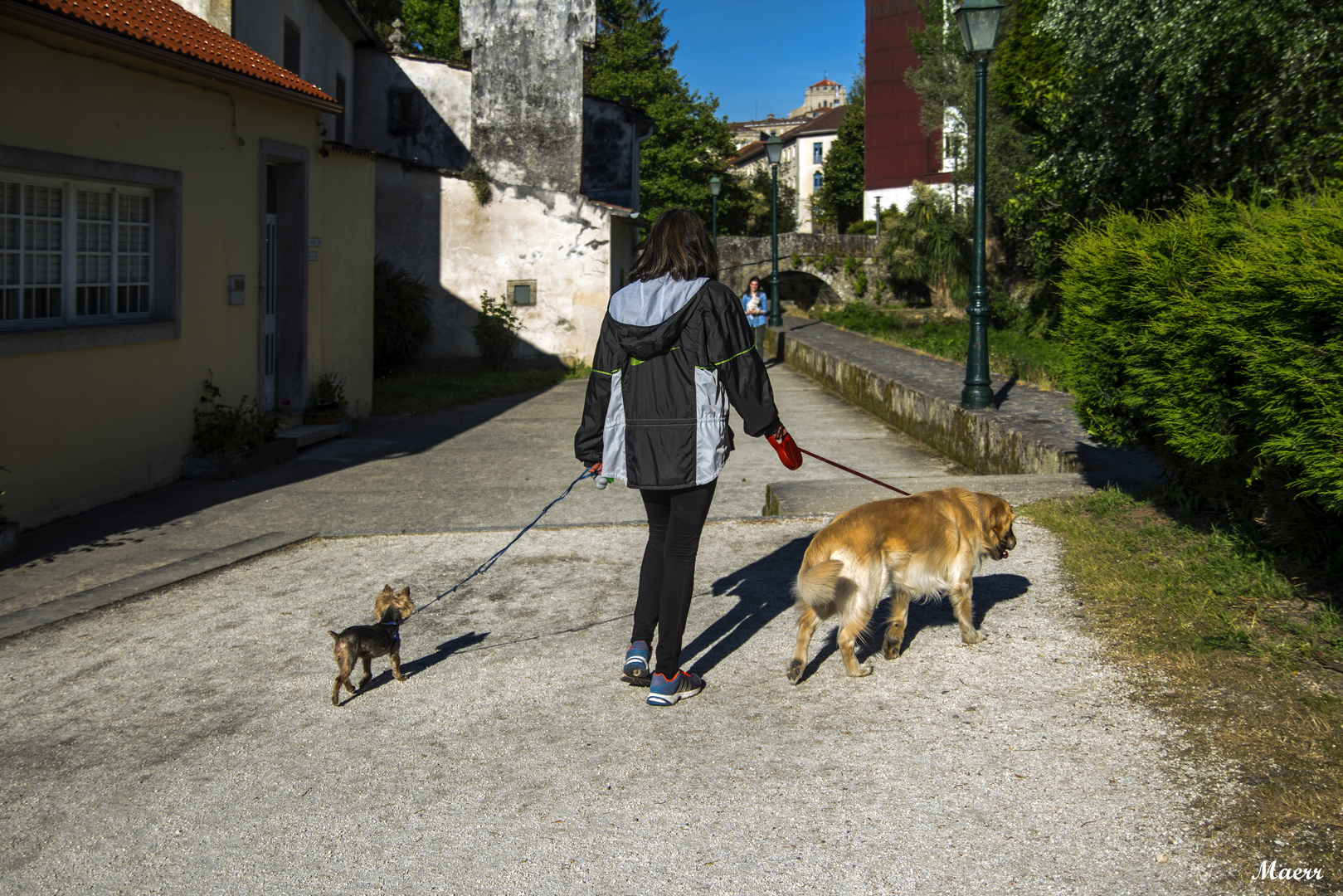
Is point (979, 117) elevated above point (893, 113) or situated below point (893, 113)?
below

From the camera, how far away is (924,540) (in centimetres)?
432

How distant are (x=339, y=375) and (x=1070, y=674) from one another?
1060cm

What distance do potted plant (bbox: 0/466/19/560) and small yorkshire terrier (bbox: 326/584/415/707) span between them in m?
3.50

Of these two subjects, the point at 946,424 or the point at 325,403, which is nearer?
the point at 946,424

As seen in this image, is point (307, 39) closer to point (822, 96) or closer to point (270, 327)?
point (270, 327)

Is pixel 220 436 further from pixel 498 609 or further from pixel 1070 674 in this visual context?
pixel 1070 674

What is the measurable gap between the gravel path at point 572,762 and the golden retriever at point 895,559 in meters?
0.21

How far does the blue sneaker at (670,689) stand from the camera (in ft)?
13.3

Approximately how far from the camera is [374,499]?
8.70 meters

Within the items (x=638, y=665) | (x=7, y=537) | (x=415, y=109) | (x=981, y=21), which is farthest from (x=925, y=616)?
(x=415, y=109)

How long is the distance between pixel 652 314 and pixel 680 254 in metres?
0.26

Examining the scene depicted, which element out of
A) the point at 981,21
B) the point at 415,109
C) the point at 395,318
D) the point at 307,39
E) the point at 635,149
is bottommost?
the point at 395,318

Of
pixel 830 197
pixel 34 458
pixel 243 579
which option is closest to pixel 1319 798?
pixel 243 579

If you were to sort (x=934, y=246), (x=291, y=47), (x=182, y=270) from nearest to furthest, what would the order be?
(x=182, y=270) < (x=291, y=47) < (x=934, y=246)
